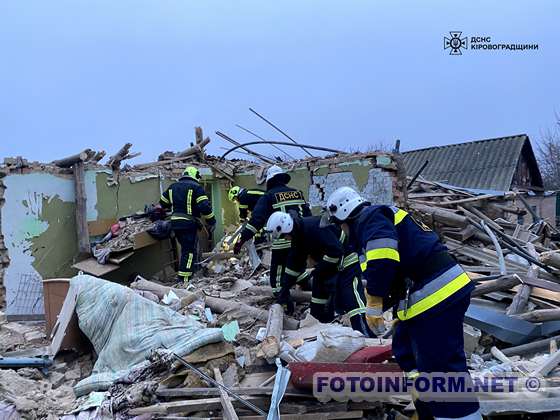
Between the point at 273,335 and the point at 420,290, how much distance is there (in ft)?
5.83

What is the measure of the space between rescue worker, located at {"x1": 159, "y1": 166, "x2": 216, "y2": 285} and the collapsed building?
38 cm

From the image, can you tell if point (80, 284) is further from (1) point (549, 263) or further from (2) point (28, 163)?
(1) point (549, 263)

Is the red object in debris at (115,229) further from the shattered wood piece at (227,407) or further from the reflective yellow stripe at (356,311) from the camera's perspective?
the shattered wood piece at (227,407)

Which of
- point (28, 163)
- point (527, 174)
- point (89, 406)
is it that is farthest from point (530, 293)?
point (527, 174)

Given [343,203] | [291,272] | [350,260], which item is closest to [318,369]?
[343,203]

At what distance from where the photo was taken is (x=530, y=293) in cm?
536

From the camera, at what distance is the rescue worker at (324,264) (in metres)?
5.04

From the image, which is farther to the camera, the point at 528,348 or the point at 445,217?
the point at 445,217

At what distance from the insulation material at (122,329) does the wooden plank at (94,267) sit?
255 centimetres

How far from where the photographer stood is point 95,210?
8617 mm

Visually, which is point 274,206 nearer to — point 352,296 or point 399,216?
point 352,296

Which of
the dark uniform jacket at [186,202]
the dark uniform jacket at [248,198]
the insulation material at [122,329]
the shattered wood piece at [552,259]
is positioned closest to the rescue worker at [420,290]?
the insulation material at [122,329]

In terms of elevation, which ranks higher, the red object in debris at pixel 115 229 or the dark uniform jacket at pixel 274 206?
the dark uniform jacket at pixel 274 206

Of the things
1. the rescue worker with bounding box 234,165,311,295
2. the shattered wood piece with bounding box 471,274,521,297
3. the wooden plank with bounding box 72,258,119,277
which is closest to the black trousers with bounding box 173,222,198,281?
the wooden plank with bounding box 72,258,119,277
